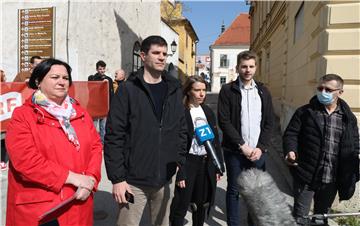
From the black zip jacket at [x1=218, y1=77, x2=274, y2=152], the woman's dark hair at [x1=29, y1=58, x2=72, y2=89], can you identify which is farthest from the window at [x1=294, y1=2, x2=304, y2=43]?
the woman's dark hair at [x1=29, y1=58, x2=72, y2=89]

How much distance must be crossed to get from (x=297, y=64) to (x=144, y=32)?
9.20m

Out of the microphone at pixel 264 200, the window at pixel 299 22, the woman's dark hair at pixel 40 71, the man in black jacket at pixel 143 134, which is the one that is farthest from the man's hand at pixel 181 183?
the window at pixel 299 22

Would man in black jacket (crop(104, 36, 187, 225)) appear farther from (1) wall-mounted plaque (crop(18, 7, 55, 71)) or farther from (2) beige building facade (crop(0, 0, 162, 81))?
(1) wall-mounted plaque (crop(18, 7, 55, 71))

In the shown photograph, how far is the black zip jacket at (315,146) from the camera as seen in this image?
3066 millimetres

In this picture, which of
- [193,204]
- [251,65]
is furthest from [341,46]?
[193,204]

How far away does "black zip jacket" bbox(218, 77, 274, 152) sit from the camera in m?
3.37

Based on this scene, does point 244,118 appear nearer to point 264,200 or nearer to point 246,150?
point 246,150

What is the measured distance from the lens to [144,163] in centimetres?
253

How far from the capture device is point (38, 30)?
995 centimetres

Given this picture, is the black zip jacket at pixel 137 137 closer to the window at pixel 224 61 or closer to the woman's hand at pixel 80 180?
the woman's hand at pixel 80 180

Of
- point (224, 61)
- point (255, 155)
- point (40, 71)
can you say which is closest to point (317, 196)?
point (255, 155)

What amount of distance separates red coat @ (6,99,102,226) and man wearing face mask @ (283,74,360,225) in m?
1.99

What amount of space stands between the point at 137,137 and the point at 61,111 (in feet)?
1.87

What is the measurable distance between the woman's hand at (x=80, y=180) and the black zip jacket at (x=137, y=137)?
0.16m
